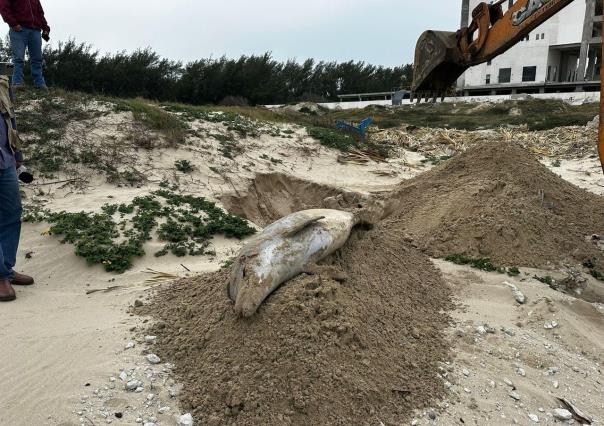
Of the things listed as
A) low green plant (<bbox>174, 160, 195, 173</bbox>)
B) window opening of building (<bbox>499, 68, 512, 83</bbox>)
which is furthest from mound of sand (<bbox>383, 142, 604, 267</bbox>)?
window opening of building (<bbox>499, 68, 512, 83</bbox>)

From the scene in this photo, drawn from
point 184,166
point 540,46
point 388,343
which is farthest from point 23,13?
point 540,46

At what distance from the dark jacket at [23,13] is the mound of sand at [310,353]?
21.2ft

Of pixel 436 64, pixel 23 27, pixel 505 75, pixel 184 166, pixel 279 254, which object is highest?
pixel 23 27

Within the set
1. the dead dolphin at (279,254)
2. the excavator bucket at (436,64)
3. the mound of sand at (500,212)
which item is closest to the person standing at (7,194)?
the dead dolphin at (279,254)

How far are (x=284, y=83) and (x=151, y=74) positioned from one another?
1307 centimetres

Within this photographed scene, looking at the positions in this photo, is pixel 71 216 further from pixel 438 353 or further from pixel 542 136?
pixel 542 136

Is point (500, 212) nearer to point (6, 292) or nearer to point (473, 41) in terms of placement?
point (473, 41)

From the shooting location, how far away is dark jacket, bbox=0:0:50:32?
7.44m

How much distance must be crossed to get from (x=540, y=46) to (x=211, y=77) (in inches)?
836

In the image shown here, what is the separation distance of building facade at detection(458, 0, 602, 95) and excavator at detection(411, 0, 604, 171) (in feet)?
88.4

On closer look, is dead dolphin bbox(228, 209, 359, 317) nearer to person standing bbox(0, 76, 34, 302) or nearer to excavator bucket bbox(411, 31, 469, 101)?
person standing bbox(0, 76, 34, 302)

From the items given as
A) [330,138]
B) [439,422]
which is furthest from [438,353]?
[330,138]

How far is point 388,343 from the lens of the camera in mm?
2988

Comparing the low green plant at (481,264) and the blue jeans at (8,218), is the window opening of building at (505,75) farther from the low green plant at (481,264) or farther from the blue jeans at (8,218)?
the blue jeans at (8,218)
